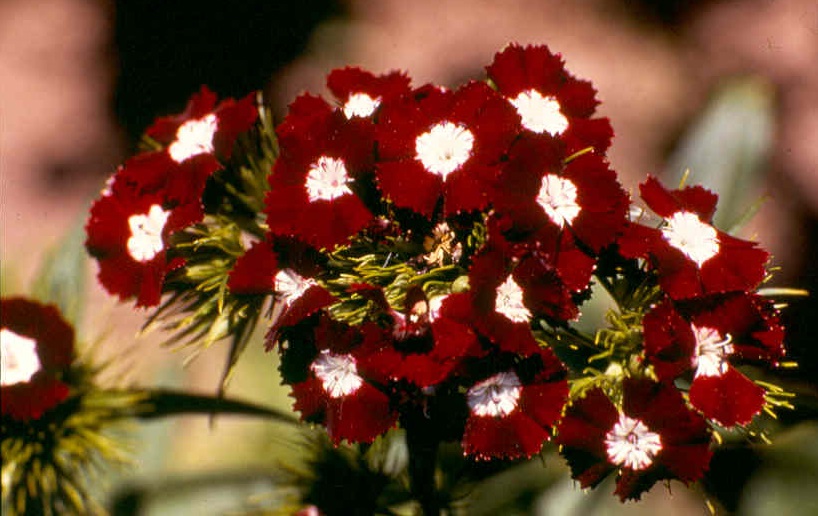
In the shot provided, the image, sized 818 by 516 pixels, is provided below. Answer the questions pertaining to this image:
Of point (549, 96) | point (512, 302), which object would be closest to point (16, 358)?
point (512, 302)

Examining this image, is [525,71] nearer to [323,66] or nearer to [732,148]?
[732,148]

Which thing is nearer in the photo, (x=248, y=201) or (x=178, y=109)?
(x=248, y=201)

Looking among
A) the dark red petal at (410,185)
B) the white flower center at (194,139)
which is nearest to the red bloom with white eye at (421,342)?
the dark red petal at (410,185)

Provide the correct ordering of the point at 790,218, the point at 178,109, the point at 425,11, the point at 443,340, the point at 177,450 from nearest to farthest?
1. the point at 443,340
2. the point at 177,450
3. the point at 790,218
4. the point at 178,109
5. the point at 425,11

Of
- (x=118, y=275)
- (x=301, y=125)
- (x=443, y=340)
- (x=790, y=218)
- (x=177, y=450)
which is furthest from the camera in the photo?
(x=790, y=218)

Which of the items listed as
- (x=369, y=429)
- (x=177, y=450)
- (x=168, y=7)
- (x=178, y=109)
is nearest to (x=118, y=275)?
(x=369, y=429)

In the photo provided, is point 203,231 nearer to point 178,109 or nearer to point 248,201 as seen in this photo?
point 248,201

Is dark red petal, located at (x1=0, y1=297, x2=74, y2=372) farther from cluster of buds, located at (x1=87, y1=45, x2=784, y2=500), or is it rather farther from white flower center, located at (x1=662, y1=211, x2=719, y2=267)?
white flower center, located at (x1=662, y1=211, x2=719, y2=267)

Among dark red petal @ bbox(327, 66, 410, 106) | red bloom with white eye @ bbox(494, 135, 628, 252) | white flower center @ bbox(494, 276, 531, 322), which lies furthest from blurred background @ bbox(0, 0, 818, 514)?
white flower center @ bbox(494, 276, 531, 322)
